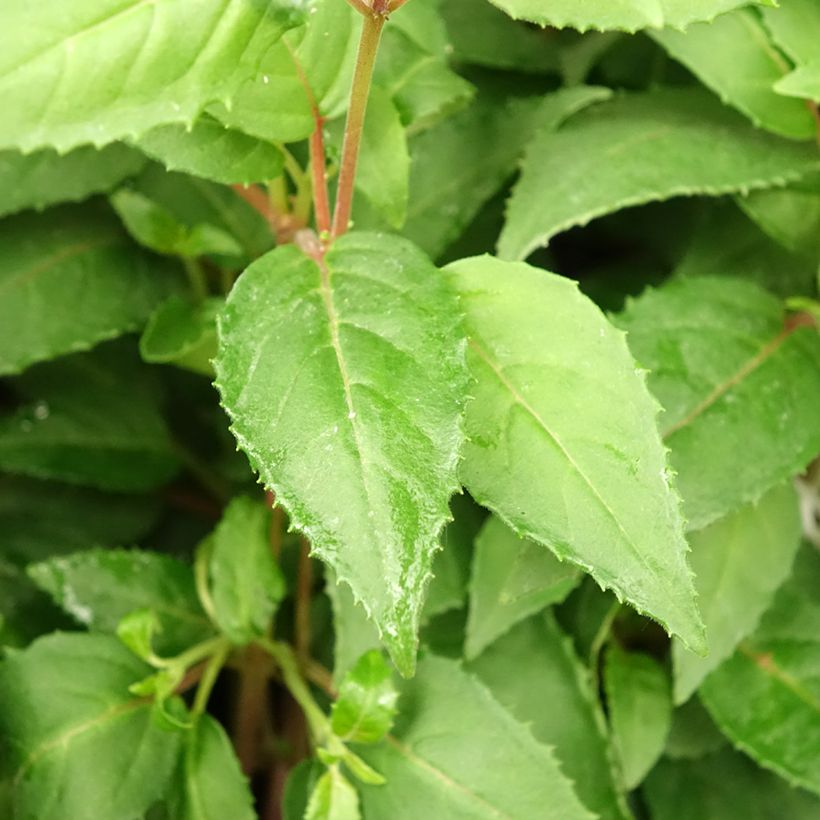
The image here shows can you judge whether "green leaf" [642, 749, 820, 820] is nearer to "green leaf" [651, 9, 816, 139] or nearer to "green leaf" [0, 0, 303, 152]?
"green leaf" [651, 9, 816, 139]

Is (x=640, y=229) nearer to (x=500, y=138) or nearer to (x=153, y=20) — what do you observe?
(x=500, y=138)

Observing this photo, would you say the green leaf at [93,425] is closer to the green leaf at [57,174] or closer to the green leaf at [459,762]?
the green leaf at [57,174]

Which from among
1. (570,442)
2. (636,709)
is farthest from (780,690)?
(570,442)

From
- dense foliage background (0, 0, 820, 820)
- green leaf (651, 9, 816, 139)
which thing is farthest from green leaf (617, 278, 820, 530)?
green leaf (651, 9, 816, 139)

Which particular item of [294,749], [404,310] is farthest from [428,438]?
[294,749]

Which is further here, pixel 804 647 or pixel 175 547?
pixel 175 547

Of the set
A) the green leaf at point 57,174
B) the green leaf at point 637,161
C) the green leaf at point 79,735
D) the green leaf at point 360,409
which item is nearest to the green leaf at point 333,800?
the green leaf at point 79,735
